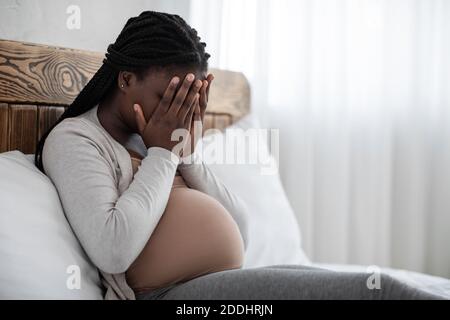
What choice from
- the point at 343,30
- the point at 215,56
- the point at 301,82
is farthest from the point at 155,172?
the point at 343,30

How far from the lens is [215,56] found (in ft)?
5.94

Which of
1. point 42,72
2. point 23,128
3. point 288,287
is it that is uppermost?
point 42,72

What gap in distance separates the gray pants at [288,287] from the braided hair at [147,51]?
1.36 ft

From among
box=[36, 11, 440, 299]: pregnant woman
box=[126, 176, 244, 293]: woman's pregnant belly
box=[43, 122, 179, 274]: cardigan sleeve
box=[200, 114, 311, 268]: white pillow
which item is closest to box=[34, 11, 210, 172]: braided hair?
box=[36, 11, 440, 299]: pregnant woman

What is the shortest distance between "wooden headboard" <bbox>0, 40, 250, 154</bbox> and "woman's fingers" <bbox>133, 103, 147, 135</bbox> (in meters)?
0.28

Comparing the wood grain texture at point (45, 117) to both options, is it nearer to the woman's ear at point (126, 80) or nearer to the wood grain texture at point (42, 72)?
the wood grain texture at point (42, 72)

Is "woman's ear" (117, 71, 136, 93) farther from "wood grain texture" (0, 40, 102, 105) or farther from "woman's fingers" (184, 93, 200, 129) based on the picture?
"wood grain texture" (0, 40, 102, 105)

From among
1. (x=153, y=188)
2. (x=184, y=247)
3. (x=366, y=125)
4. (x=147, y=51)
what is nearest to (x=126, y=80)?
(x=147, y=51)

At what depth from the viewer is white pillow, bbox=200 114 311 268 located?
148 cm

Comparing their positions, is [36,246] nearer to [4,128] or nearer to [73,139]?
[73,139]

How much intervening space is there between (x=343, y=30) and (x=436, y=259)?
2.76ft

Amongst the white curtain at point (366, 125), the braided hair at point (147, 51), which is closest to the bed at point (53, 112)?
the braided hair at point (147, 51)

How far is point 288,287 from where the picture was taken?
2.91ft

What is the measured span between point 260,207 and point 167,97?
1.69 ft
